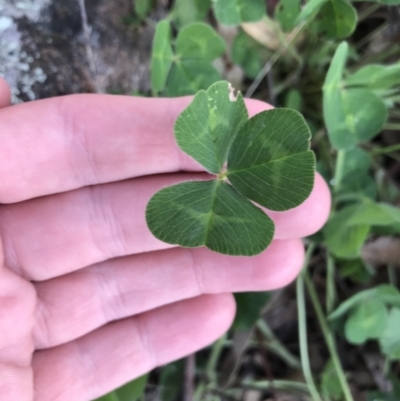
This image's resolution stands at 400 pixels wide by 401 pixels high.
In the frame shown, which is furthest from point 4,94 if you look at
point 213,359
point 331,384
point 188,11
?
point 331,384

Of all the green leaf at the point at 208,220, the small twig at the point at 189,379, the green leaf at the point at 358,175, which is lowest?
the small twig at the point at 189,379

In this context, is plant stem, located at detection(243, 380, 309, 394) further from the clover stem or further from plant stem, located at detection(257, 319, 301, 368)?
the clover stem

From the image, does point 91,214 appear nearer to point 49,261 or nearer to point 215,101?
point 49,261

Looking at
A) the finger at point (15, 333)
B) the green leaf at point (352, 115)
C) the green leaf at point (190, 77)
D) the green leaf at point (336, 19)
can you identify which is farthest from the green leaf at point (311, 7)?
the finger at point (15, 333)

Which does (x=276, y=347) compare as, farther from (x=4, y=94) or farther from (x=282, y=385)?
(x=4, y=94)

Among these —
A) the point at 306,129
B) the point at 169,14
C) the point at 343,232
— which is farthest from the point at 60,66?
the point at 343,232

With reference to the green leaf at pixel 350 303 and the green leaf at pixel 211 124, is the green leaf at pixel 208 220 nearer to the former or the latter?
the green leaf at pixel 211 124
